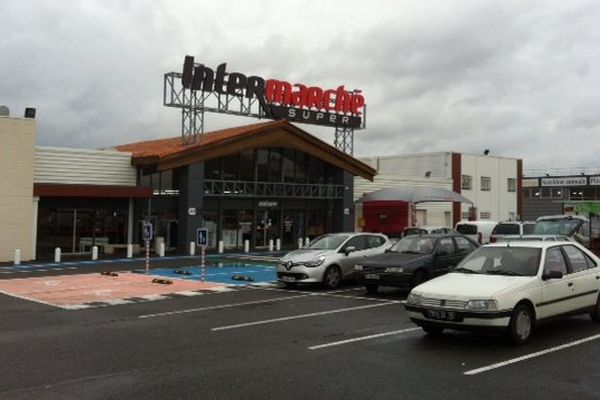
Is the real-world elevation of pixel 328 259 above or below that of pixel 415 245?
below

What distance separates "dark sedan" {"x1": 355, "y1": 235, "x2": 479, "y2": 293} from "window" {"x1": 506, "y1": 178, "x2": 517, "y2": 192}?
123 feet

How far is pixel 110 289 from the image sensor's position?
1695 cm

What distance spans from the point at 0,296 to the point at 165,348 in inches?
348

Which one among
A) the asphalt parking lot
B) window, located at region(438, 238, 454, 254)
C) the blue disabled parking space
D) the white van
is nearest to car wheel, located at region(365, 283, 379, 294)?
window, located at region(438, 238, 454, 254)

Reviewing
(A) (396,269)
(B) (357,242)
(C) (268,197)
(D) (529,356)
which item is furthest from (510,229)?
(D) (529,356)

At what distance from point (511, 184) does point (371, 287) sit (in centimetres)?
4038

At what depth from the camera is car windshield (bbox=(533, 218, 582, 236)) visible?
22.2m

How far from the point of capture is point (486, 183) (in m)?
49.7

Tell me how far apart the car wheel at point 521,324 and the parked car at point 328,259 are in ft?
25.7

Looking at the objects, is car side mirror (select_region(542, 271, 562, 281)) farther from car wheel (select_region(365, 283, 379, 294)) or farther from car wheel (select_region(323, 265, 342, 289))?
car wheel (select_region(323, 265, 342, 289))

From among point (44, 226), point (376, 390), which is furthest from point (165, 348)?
point (44, 226)

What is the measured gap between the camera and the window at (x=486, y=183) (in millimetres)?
49281

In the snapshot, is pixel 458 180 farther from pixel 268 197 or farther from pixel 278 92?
pixel 268 197

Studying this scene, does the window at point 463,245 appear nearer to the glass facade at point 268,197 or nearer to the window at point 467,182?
the glass facade at point 268,197
